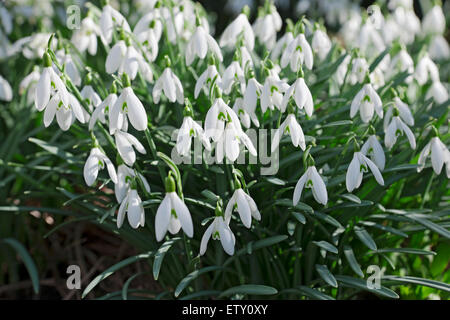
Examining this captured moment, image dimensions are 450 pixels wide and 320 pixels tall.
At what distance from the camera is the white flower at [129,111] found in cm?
→ 126

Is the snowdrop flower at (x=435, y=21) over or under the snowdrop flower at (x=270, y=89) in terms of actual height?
over

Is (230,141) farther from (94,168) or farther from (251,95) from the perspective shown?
(94,168)

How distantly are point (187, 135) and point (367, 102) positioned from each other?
55cm

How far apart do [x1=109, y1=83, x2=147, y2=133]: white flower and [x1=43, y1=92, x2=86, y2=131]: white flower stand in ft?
0.34

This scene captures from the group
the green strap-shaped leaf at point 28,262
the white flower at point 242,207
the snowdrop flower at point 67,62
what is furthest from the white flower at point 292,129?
the green strap-shaped leaf at point 28,262

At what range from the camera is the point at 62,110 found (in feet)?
4.34

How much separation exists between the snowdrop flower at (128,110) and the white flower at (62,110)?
10 centimetres

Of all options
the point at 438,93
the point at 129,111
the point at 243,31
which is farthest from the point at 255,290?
the point at 438,93

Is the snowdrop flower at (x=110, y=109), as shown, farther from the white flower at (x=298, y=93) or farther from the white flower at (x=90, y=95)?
the white flower at (x=298, y=93)

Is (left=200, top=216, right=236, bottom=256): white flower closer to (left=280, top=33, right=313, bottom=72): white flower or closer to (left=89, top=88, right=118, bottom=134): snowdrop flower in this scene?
(left=89, top=88, right=118, bottom=134): snowdrop flower

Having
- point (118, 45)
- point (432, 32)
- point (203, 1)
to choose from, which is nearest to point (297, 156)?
point (118, 45)

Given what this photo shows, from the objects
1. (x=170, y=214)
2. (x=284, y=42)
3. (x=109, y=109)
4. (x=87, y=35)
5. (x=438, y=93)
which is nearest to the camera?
(x=170, y=214)

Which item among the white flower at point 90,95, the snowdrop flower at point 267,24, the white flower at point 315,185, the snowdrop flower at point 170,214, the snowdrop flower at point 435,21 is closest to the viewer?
the snowdrop flower at point 170,214

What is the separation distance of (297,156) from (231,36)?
512 millimetres
